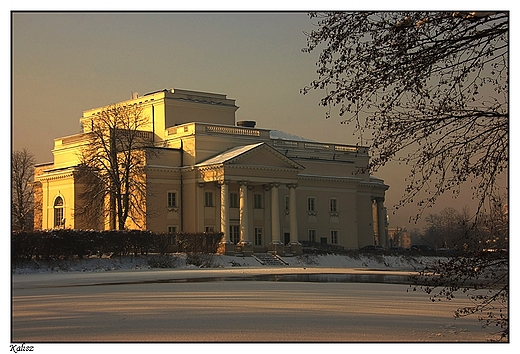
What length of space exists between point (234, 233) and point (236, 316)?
4367cm

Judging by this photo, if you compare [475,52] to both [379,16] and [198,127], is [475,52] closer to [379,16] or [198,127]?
[379,16]

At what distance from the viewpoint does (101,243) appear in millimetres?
47156

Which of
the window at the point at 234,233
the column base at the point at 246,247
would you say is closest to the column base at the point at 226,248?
the column base at the point at 246,247

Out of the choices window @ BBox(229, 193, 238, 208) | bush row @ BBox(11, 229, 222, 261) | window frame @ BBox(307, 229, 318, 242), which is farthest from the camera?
window frame @ BBox(307, 229, 318, 242)

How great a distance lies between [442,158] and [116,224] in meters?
51.0

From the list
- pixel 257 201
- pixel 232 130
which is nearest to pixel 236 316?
pixel 257 201

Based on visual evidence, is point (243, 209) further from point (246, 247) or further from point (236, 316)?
point (236, 316)

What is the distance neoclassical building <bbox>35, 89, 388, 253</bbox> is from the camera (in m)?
59.2

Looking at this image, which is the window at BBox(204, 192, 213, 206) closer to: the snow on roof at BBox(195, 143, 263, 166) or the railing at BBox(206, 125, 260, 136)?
the snow on roof at BBox(195, 143, 263, 166)

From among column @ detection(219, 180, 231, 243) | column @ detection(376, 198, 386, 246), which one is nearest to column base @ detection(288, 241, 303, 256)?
column @ detection(219, 180, 231, 243)

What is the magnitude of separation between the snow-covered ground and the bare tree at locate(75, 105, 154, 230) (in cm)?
887

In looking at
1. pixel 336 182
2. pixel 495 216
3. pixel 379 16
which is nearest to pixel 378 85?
pixel 379 16

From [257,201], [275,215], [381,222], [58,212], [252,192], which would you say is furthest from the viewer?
[381,222]

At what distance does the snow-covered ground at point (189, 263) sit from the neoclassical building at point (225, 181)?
4.00 m
